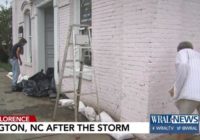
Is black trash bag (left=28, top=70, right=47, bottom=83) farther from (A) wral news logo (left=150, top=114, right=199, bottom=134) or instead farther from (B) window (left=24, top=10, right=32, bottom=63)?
(A) wral news logo (left=150, top=114, right=199, bottom=134)

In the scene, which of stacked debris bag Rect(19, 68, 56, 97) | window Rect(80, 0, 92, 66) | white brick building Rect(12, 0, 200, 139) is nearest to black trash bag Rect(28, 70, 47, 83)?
stacked debris bag Rect(19, 68, 56, 97)

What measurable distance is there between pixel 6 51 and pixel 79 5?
62.5 feet

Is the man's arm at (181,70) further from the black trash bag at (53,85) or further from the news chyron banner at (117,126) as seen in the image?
the black trash bag at (53,85)

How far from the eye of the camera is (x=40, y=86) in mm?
9648

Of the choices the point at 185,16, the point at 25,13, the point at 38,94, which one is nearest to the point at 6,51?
the point at 25,13

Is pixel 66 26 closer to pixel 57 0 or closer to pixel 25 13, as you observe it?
pixel 57 0

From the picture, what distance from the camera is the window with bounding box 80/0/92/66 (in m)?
7.80

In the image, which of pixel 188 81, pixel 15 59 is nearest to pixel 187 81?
pixel 188 81

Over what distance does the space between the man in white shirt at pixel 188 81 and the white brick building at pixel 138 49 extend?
→ 0.58 m

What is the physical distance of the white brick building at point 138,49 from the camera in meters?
5.18

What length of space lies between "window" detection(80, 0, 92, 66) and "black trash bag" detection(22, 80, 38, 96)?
234 cm

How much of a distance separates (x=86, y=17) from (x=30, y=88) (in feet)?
10.5

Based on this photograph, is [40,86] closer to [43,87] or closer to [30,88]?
[43,87]

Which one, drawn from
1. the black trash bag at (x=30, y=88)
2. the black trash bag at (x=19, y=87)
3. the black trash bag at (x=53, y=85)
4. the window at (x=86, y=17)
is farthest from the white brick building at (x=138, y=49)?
the black trash bag at (x=19, y=87)
